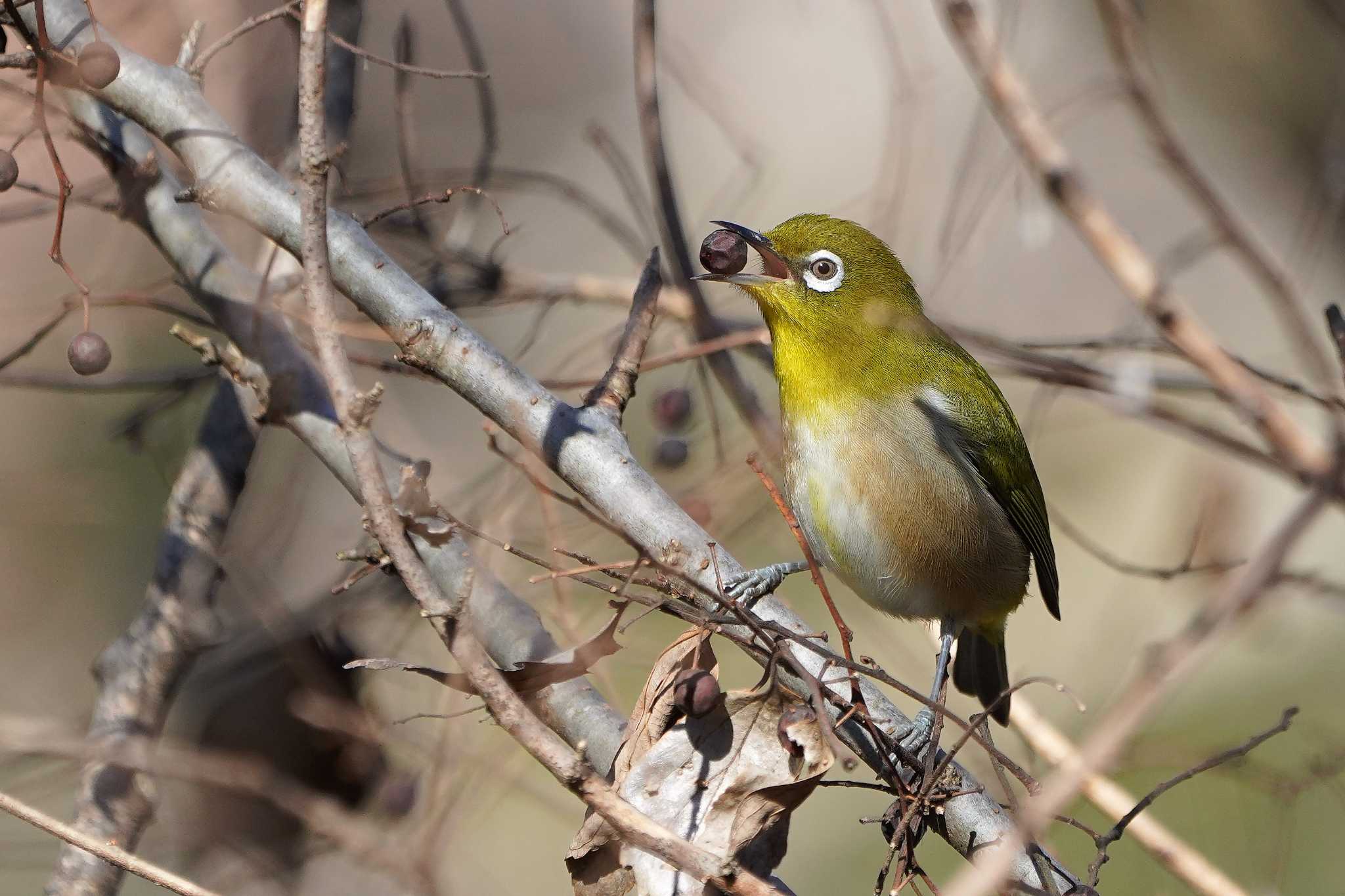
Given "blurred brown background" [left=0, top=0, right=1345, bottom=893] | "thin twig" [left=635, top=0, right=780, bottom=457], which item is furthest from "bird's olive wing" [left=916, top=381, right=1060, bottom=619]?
"thin twig" [left=635, top=0, right=780, bottom=457]

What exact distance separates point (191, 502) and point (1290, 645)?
381cm

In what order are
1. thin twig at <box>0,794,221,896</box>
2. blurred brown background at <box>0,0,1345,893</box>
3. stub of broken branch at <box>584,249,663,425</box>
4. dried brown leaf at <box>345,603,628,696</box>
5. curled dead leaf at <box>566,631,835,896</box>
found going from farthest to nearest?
blurred brown background at <box>0,0,1345,893</box> < stub of broken branch at <box>584,249,663,425</box> < dried brown leaf at <box>345,603,628,696</box> < curled dead leaf at <box>566,631,835,896</box> < thin twig at <box>0,794,221,896</box>

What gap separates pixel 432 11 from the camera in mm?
8766

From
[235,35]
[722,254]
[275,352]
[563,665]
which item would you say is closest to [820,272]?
[722,254]

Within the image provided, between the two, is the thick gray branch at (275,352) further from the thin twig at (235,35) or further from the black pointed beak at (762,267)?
the black pointed beak at (762,267)

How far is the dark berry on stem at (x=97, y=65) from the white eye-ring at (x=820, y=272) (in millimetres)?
2234

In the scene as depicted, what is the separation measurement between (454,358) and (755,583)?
3.01 feet

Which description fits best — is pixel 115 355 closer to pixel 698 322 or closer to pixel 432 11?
pixel 432 11

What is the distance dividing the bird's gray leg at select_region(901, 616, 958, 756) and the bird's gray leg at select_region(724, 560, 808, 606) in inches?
18.8

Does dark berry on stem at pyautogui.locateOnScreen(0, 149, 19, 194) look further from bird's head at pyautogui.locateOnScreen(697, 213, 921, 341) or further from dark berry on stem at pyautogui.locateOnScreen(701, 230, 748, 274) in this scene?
bird's head at pyautogui.locateOnScreen(697, 213, 921, 341)

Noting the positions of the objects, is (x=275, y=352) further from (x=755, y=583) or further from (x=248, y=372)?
(x=755, y=583)

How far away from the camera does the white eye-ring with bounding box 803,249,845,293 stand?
159 inches

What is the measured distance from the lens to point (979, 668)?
4.62m

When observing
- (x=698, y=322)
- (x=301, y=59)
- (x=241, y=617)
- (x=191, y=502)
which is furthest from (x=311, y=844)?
(x=301, y=59)
